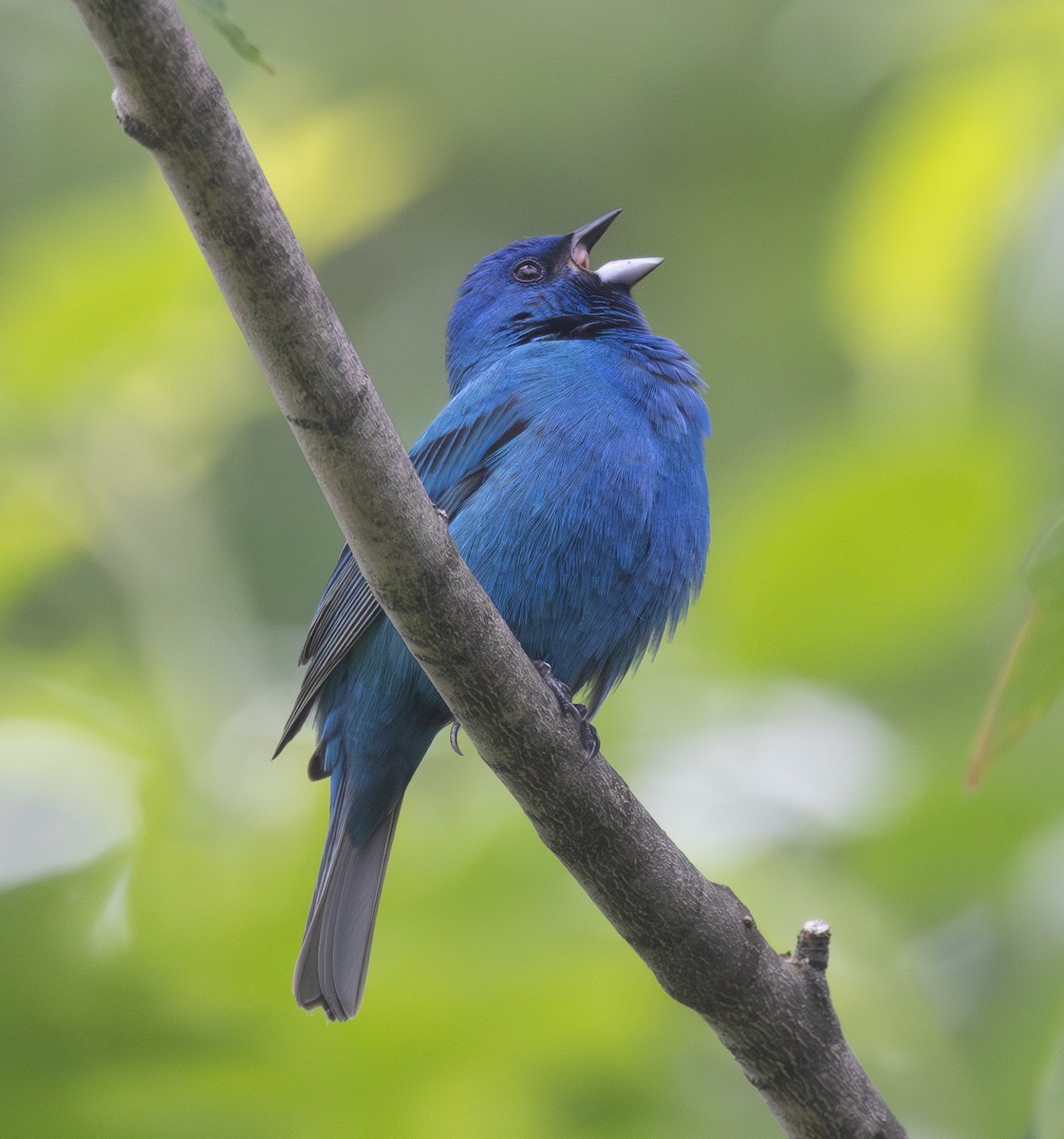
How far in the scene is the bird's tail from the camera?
11.2ft

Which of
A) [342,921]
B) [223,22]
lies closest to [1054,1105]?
[223,22]

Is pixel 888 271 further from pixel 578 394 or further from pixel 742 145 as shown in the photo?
pixel 742 145

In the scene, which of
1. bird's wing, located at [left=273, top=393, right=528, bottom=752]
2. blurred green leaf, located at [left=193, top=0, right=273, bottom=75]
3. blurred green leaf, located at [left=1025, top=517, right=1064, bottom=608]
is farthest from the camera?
bird's wing, located at [left=273, top=393, right=528, bottom=752]

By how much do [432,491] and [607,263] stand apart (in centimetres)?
138

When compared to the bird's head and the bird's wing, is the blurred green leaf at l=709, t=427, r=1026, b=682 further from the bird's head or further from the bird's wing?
the bird's head

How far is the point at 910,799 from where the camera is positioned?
3.75 m

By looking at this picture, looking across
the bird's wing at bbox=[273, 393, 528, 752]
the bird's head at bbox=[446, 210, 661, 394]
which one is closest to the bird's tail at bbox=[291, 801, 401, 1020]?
the bird's wing at bbox=[273, 393, 528, 752]

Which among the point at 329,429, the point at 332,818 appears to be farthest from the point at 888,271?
the point at 329,429

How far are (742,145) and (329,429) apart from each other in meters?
6.17

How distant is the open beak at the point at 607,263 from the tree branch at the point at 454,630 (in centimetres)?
254

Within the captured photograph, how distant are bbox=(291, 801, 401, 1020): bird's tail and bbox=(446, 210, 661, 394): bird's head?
5.32 feet

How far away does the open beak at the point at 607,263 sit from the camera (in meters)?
5.14

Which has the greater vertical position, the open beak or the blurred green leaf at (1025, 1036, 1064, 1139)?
the open beak

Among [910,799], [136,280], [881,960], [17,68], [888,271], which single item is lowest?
[881,960]
